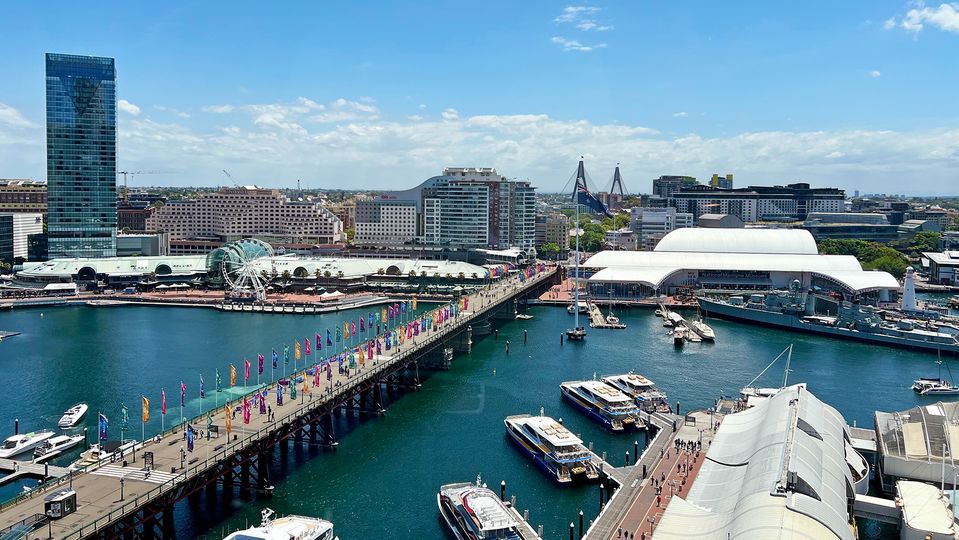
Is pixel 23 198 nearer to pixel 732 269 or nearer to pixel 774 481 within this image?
pixel 732 269

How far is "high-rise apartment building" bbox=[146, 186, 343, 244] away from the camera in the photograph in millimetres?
139750

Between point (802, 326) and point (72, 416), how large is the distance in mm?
63098

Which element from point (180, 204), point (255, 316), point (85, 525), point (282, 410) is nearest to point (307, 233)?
point (180, 204)

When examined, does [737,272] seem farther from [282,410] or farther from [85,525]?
[85,525]

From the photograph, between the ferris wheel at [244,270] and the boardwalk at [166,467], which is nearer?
the boardwalk at [166,467]

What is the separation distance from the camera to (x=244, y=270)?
98188mm

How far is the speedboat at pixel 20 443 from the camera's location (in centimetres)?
3881

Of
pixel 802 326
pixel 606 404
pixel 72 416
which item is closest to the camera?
pixel 72 416

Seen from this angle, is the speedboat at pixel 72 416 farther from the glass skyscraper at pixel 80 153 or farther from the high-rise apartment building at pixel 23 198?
the high-rise apartment building at pixel 23 198

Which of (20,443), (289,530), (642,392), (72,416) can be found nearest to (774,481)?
(289,530)

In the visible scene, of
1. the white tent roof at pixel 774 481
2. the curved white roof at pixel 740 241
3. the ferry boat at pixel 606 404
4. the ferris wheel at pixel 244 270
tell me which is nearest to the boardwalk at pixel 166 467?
the ferry boat at pixel 606 404

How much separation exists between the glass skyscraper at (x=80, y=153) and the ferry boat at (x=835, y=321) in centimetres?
8312

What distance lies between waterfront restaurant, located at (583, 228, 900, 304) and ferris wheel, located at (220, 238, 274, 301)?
40.8m

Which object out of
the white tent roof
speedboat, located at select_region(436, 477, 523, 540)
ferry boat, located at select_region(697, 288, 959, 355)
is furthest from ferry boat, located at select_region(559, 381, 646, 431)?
ferry boat, located at select_region(697, 288, 959, 355)
